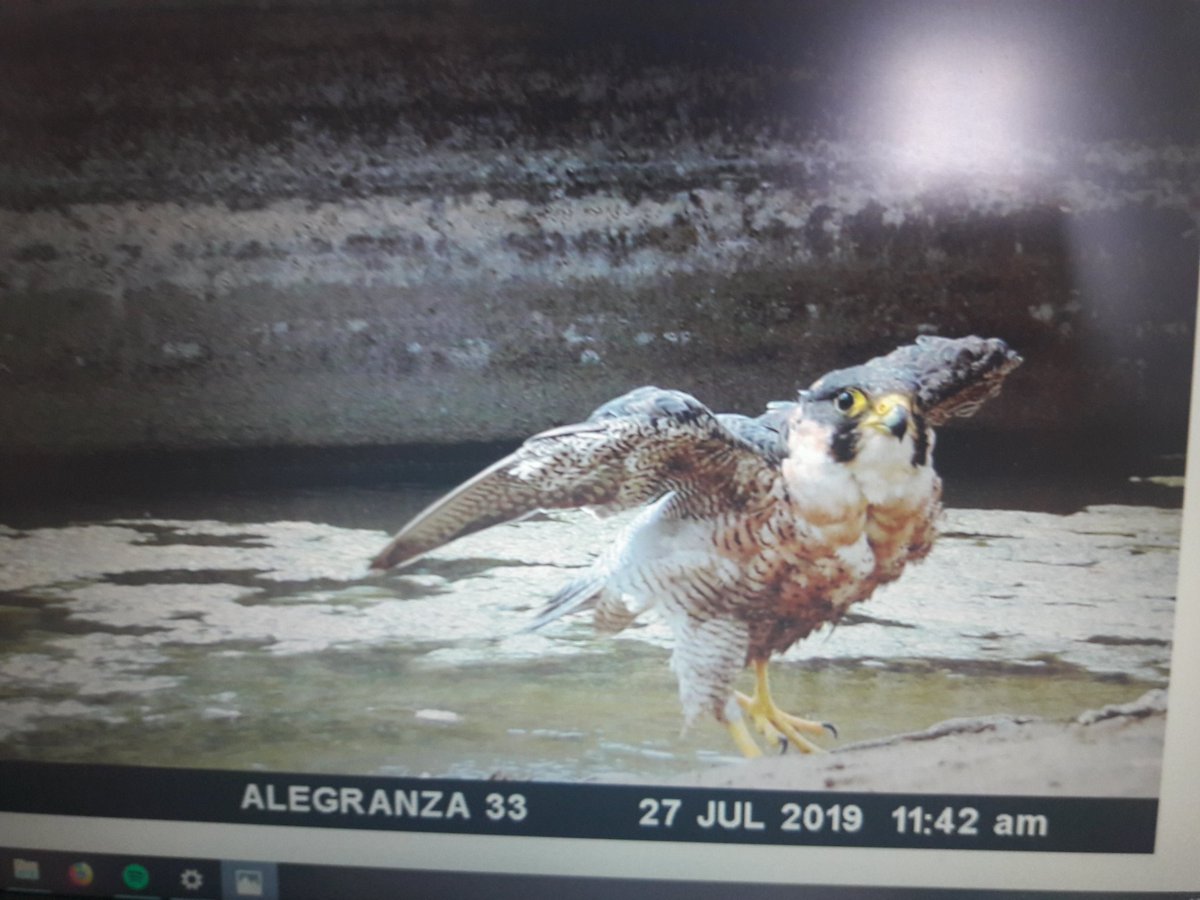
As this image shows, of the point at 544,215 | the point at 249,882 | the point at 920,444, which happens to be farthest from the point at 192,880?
the point at 920,444

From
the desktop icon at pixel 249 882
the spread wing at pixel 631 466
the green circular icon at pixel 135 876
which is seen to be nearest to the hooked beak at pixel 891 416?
the spread wing at pixel 631 466

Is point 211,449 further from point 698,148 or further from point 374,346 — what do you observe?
point 698,148

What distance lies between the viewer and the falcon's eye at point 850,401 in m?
1.10

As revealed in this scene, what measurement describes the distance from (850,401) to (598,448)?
29 cm

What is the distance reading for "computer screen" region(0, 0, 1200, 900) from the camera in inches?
43.0

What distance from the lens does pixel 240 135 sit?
1.13 m

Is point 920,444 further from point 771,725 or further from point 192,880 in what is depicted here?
point 192,880

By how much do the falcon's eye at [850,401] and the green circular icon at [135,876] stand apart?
986 mm

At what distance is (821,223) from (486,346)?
1.33 ft

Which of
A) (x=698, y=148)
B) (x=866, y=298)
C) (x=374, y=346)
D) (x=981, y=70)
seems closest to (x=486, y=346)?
(x=374, y=346)

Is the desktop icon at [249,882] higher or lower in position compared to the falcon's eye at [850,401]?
lower

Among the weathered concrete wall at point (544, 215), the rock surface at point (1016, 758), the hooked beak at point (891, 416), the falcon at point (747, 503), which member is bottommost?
the rock surface at point (1016, 758)

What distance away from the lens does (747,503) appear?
112cm

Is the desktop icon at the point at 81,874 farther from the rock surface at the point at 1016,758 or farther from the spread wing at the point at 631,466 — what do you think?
the rock surface at the point at 1016,758
